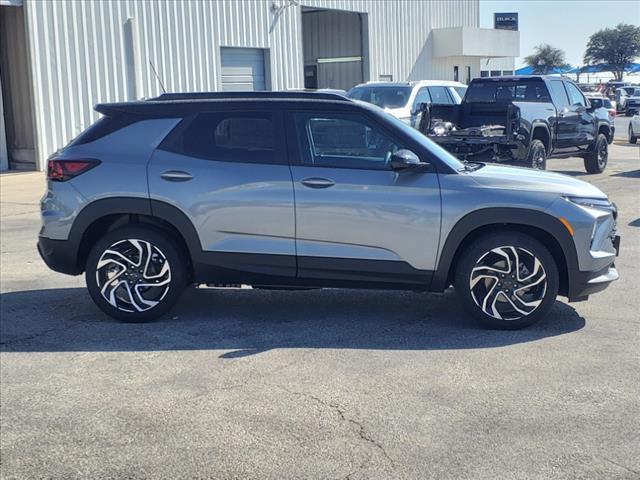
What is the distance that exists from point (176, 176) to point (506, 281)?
266 cm

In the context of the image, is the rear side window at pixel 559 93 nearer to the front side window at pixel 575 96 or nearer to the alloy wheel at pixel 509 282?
the front side window at pixel 575 96

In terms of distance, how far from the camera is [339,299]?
7363 mm

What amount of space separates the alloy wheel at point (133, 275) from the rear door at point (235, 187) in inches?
16.2

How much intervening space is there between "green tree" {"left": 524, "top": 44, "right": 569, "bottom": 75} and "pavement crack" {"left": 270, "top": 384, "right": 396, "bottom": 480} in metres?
93.7

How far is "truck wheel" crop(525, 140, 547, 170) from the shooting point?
45.3 feet

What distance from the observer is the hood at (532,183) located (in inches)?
247

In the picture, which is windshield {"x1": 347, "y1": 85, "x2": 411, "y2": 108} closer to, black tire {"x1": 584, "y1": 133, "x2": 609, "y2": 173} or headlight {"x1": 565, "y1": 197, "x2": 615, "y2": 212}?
black tire {"x1": 584, "y1": 133, "x2": 609, "y2": 173}

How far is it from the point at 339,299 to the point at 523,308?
69.3 inches

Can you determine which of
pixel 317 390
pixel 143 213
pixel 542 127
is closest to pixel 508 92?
pixel 542 127

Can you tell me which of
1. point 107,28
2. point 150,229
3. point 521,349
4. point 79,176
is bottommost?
point 521,349

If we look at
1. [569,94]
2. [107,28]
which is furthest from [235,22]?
[569,94]

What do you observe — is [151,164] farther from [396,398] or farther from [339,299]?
[396,398]

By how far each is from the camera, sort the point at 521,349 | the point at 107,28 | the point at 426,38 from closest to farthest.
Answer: the point at 521,349 < the point at 107,28 < the point at 426,38

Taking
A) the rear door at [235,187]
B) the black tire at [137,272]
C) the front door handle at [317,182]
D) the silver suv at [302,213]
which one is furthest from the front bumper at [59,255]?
the front door handle at [317,182]
